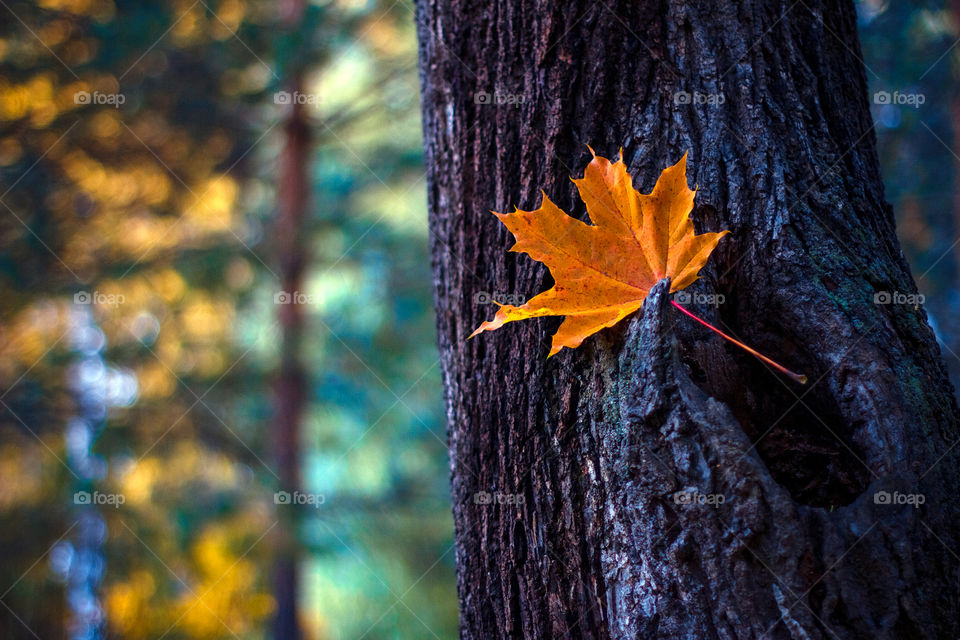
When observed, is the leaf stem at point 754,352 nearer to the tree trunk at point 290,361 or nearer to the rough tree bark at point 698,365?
the rough tree bark at point 698,365

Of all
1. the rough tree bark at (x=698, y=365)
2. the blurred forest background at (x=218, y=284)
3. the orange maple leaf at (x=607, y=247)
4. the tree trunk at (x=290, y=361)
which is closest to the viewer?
the rough tree bark at (x=698, y=365)

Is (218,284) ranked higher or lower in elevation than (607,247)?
higher

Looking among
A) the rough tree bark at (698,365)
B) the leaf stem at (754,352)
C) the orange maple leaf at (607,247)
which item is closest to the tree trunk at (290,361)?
the rough tree bark at (698,365)

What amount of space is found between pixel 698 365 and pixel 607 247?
0.83 ft

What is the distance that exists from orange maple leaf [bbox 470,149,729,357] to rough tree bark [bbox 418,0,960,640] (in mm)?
62

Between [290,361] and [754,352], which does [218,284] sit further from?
[754,352]

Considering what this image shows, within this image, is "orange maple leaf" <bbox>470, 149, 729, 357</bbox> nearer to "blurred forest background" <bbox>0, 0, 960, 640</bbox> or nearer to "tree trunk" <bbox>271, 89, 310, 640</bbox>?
"blurred forest background" <bbox>0, 0, 960, 640</bbox>

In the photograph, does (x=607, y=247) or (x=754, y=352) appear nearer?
(x=754, y=352)

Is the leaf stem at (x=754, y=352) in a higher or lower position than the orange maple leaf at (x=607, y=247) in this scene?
lower

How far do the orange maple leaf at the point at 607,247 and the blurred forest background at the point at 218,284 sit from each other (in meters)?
3.85

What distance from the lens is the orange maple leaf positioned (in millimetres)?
1054

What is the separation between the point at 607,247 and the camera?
3.65 feet

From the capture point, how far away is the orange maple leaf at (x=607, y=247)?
3.46ft

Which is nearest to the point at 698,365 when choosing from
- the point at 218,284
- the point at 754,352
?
the point at 754,352
